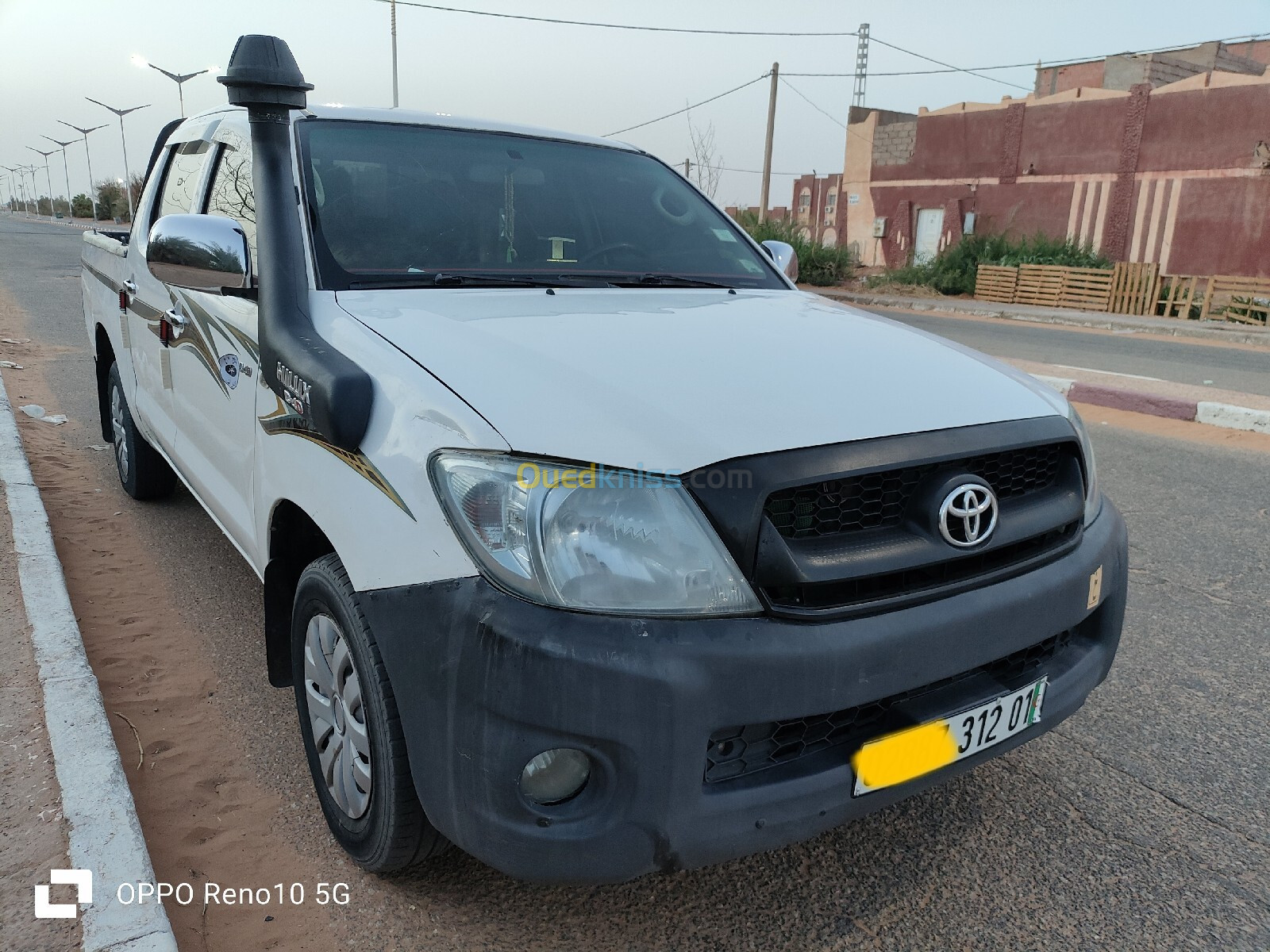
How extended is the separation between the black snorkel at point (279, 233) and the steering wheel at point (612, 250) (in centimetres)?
84

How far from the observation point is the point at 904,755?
1719mm

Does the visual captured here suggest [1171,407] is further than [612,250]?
Yes

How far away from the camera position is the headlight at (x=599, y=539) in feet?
4.95

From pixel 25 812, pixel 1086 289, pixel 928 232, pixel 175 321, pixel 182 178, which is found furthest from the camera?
pixel 928 232

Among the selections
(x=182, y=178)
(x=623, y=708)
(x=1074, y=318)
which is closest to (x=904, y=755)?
(x=623, y=708)

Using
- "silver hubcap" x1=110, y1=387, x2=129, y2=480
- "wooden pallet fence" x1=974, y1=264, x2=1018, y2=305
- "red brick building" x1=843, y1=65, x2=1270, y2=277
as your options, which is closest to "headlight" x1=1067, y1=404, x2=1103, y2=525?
"silver hubcap" x1=110, y1=387, x2=129, y2=480

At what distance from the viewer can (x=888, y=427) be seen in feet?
5.64

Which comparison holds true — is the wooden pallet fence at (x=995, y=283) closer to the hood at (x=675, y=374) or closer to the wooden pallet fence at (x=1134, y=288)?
the wooden pallet fence at (x=1134, y=288)

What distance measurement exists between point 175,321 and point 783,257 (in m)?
2.15

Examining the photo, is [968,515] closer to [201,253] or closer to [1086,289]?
[201,253]

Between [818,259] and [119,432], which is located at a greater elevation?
[818,259]

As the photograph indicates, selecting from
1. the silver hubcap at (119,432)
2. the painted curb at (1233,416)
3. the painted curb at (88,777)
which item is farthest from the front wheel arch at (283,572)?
the painted curb at (1233,416)

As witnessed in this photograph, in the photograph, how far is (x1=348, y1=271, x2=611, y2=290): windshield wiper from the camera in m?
2.32

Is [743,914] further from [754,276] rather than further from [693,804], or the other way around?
[754,276]
